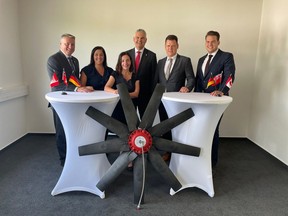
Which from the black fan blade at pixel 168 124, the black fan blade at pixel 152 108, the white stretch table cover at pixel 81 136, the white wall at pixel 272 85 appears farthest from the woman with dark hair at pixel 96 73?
the white wall at pixel 272 85

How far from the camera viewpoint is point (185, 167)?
2354mm

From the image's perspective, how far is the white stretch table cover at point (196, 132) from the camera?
84.0 inches

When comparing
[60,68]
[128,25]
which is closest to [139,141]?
[60,68]

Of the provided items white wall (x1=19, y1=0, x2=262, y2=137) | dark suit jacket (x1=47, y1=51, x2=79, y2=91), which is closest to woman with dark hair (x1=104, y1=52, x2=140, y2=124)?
dark suit jacket (x1=47, y1=51, x2=79, y2=91)

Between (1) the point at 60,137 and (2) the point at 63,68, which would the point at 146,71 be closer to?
(2) the point at 63,68

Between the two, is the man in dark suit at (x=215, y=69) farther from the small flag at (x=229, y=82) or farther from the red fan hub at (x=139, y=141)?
the red fan hub at (x=139, y=141)

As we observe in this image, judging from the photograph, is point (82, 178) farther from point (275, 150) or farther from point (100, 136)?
point (275, 150)

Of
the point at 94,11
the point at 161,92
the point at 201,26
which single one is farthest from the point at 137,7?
the point at 161,92

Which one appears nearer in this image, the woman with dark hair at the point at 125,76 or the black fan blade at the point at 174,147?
the black fan blade at the point at 174,147

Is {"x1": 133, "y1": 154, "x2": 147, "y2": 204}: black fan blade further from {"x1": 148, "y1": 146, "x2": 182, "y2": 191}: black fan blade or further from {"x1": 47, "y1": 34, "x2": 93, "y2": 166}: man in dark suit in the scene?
{"x1": 47, "y1": 34, "x2": 93, "y2": 166}: man in dark suit


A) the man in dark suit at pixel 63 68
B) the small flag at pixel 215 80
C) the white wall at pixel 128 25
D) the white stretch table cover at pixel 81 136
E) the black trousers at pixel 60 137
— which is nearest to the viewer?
the white stretch table cover at pixel 81 136

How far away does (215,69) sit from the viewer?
279cm

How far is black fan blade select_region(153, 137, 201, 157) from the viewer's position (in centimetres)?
217

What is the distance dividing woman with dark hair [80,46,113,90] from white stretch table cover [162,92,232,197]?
0.83 metres
